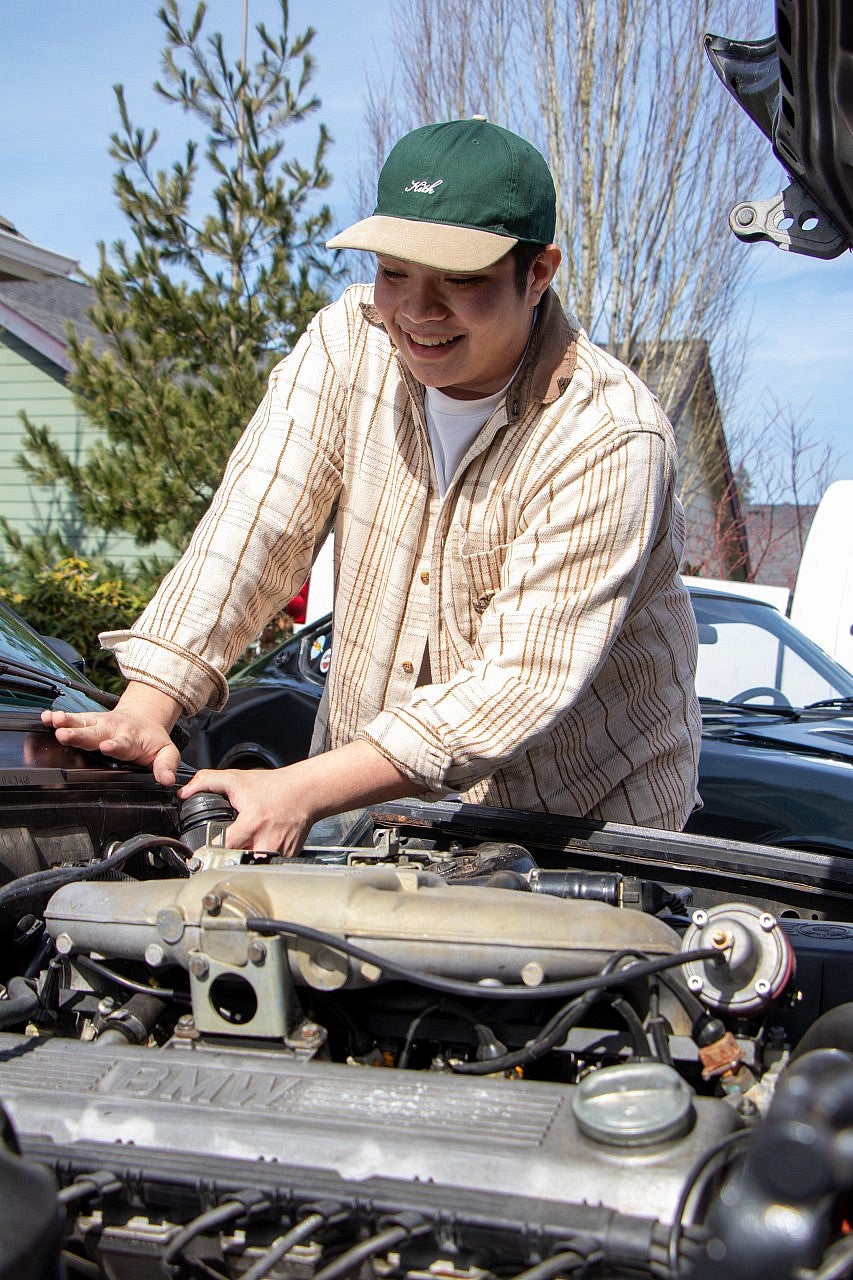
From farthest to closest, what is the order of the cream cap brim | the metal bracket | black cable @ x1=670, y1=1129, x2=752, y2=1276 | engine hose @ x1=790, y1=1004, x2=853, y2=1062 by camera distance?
the cream cap brim → the metal bracket → engine hose @ x1=790, y1=1004, x2=853, y2=1062 → black cable @ x1=670, y1=1129, x2=752, y2=1276

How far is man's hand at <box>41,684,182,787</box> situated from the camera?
7.34ft

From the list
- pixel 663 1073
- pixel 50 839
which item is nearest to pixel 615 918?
pixel 663 1073

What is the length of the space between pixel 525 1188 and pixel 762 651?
4.85 metres

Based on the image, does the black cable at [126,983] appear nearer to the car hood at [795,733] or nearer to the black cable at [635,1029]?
the black cable at [635,1029]

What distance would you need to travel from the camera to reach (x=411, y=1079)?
1.45 meters

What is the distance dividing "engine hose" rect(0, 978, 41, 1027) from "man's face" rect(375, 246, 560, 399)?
1378 mm

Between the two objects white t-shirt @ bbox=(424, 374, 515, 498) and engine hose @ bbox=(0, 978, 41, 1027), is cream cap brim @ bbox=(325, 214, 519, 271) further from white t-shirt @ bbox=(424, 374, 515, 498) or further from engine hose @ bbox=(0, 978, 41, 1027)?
engine hose @ bbox=(0, 978, 41, 1027)

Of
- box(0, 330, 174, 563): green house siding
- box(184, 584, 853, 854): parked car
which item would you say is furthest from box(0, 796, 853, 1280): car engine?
box(0, 330, 174, 563): green house siding

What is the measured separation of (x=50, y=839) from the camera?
210 cm

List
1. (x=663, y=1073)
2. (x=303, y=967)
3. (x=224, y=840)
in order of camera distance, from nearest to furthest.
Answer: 1. (x=663, y=1073)
2. (x=303, y=967)
3. (x=224, y=840)

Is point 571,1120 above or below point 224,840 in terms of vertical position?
below

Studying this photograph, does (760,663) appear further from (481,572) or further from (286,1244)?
(286,1244)

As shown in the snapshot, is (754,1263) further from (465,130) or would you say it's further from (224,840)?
(465,130)

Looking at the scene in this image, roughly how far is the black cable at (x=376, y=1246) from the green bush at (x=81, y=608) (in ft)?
29.4
